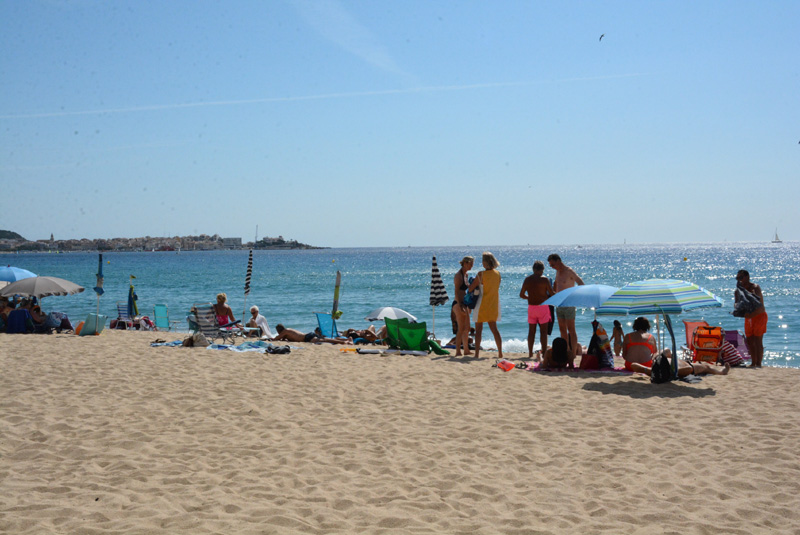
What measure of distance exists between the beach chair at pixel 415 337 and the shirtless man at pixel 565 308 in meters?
2.40

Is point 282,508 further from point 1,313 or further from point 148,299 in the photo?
point 148,299

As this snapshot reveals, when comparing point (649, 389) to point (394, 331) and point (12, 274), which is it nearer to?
point (394, 331)

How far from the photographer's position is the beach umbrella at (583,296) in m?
7.67

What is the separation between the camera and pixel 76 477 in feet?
13.2

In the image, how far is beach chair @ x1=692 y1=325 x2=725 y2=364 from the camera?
8.67 meters

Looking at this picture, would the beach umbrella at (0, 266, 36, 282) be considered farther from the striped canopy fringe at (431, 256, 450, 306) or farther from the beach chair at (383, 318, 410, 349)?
the striped canopy fringe at (431, 256, 450, 306)

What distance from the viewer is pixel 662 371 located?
22.9 feet

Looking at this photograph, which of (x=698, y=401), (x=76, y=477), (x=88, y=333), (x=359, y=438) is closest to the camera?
(x=76, y=477)

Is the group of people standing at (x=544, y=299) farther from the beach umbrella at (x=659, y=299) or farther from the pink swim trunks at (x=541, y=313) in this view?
the beach umbrella at (x=659, y=299)

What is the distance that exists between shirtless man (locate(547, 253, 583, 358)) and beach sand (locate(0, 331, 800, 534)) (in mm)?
1034

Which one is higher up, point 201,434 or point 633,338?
point 633,338

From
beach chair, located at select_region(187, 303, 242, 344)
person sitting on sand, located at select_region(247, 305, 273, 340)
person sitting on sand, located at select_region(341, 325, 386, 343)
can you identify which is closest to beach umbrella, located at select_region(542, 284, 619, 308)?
person sitting on sand, located at select_region(341, 325, 386, 343)

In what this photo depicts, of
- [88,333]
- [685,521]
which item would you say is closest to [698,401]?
[685,521]

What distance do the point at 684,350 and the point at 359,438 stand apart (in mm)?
6395
